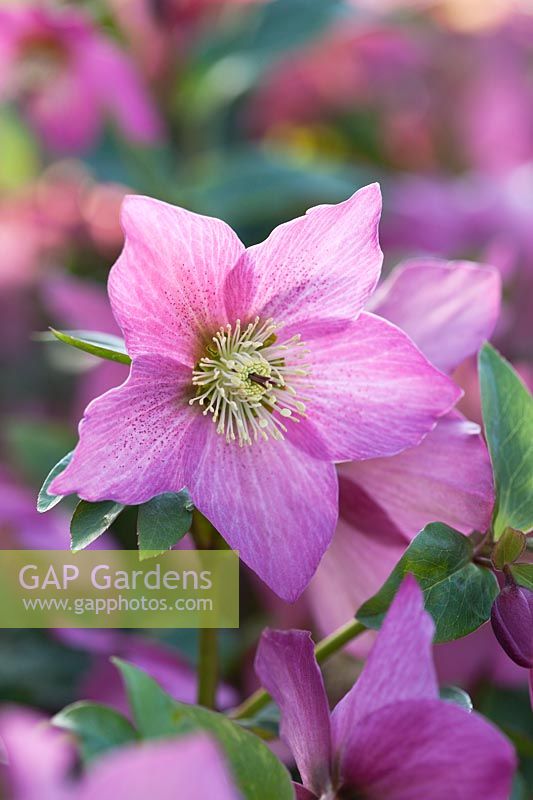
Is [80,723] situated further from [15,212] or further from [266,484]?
[15,212]

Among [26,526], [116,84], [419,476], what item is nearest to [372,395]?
[419,476]

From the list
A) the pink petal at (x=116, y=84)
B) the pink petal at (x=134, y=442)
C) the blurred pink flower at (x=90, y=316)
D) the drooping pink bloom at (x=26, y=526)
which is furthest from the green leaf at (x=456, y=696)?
the pink petal at (x=116, y=84)

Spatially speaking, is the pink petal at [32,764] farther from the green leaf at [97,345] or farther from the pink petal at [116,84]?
the pink petal at [116,84]

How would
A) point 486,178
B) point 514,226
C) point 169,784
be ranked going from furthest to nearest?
point 486,178
point 514,226
point 169,784

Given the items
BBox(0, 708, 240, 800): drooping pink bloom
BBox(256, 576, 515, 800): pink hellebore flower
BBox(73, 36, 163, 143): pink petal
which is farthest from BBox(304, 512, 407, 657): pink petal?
BBox(73, 36, 163, 143): pink petal

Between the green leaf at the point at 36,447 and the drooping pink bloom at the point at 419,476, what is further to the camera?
the green leaf at the point at 36,447

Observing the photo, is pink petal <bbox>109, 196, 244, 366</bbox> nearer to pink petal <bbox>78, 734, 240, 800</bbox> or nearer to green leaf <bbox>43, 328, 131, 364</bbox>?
green leaf <bbox>43, 328, 131, 364</bbox>

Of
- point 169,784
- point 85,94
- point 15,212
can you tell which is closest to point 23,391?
point 15,212
